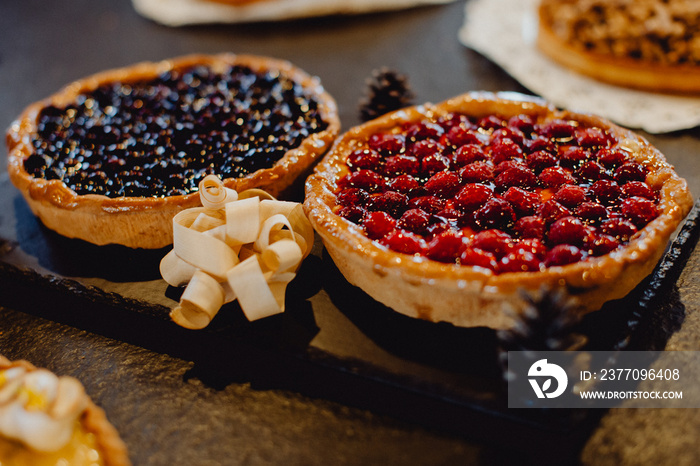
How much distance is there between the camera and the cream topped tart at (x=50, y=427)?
5.16 ft

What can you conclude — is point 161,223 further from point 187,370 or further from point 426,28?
point 426,28

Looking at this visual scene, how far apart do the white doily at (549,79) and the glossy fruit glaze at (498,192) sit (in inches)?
32.3

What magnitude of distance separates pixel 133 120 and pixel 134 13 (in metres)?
2.61

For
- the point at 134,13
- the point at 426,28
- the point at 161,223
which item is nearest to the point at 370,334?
the point at 161,223

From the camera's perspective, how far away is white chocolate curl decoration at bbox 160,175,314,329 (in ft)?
6.50

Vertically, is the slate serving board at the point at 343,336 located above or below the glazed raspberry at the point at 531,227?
below

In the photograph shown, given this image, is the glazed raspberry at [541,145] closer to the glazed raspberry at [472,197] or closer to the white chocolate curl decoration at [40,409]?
the glazed raspberry at [472,197]

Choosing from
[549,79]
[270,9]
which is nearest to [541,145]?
[549,79]

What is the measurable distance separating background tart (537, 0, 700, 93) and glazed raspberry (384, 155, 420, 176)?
5.70ft

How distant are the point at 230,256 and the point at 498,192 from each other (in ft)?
3.39

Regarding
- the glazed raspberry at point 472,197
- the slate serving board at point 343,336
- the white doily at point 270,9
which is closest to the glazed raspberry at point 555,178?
the glazed raspberry at point 472,197

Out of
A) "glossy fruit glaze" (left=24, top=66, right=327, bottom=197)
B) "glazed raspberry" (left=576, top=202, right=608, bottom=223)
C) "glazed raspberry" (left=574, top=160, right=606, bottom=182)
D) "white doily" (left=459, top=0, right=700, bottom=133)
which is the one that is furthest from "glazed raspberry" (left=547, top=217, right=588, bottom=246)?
"white doily" (left=459, top=0, right=700, bottom=133)

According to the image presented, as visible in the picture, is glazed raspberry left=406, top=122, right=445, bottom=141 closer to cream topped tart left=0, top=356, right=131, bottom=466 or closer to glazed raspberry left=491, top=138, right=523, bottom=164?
glazed raspberry left=491, top=138, right=523, bottom=164

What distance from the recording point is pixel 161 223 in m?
2.36
